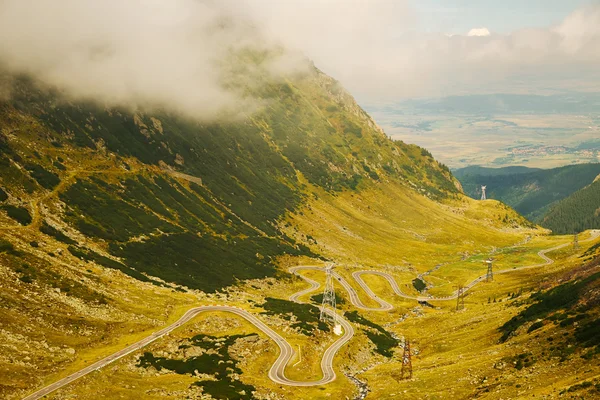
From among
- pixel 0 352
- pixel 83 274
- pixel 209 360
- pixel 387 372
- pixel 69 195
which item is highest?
pixel 69 195

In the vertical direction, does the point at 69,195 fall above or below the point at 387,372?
above

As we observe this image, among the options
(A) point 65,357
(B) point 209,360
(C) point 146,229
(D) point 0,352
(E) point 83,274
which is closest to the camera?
(D) point 0,352

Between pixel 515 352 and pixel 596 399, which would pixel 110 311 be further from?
pixel 596 399

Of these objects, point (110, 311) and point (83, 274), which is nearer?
point (110, 311)

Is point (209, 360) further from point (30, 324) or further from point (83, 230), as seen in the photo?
point (83, 230)

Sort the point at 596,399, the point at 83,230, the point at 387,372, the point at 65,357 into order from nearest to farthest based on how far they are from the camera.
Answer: the point at 596,399
the point at 65,357
the point at 387,372
the point at 83,230

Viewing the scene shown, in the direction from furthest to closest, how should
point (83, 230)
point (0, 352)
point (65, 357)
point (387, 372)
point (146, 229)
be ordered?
point (146, 229), point (83, 230), point (387, 372), point (65, 357), point (0, 352)

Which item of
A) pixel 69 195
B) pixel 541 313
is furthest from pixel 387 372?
pixel 69 195

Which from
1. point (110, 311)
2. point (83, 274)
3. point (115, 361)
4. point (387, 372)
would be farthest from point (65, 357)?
point (387, 372)

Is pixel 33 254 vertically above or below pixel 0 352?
above
